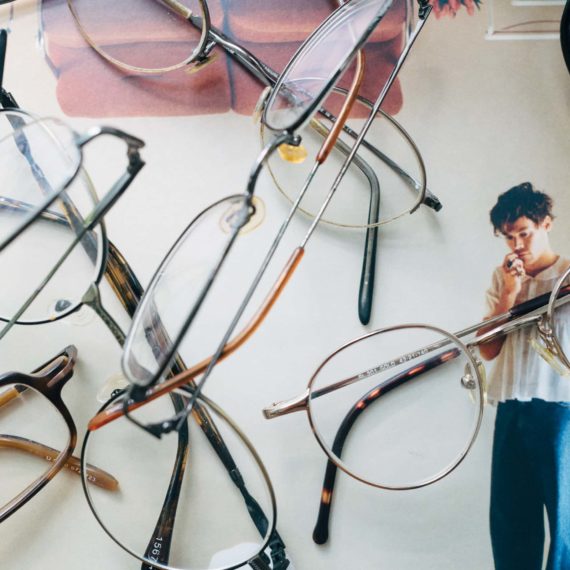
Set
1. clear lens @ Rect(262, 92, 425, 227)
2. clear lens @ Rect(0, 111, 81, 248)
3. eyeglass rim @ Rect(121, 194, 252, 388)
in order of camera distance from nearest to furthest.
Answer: eyeglass rim @ Rect(121, 194, 252, 388) → clear lens @ Rect(0, 111, 81, 248) → clear lens @ Rect(262, 92, 425, 227)

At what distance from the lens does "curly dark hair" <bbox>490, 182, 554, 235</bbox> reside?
0.61 meters

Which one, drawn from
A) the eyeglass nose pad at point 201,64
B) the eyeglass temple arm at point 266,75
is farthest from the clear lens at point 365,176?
the eyeglass nose pad at point 201,64

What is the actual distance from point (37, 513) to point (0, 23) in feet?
1.56

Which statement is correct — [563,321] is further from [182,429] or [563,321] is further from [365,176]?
[182,429]

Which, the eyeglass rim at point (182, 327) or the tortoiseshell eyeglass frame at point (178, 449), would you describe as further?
the tortoiseshell eyeglass frame at point (178, 449)

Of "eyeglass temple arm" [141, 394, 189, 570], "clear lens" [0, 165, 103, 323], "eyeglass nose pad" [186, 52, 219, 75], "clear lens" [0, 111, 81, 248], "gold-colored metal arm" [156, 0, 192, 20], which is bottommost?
"eyeglass temple arm" [141, 394, 189, 570]

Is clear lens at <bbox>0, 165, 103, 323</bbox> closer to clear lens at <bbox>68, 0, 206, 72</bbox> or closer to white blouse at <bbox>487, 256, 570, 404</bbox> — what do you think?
clear lens at <bbox>68, 0, 206, 72</bbox>

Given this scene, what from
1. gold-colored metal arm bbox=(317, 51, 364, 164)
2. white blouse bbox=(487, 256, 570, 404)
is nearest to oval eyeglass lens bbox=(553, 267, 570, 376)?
white blouse bbox=(487, 256, 570, 404)

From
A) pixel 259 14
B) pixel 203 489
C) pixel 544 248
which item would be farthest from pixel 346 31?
pixel 203 489

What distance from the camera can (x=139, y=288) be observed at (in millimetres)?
533

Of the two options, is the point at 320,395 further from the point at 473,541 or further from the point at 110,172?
the point at 110,172

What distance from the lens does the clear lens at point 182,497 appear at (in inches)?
21.1

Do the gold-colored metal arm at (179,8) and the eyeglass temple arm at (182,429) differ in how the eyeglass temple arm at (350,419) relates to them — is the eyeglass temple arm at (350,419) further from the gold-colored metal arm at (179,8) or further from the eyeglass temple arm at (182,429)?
the gold-colored metal arm at (179,8)

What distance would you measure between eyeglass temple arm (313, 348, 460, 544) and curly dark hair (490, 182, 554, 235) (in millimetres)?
137
